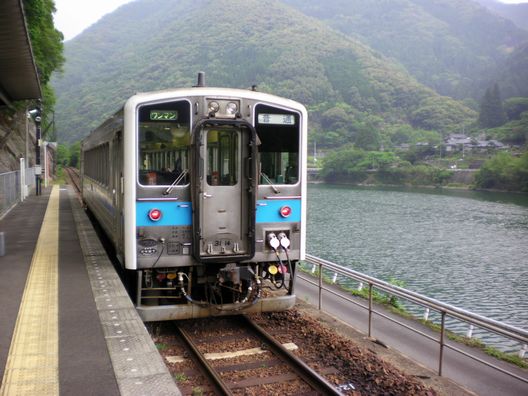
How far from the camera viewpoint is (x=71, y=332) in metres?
6.01

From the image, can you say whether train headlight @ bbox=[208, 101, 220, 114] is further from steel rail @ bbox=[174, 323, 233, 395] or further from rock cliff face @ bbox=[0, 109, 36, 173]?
rock cliff face @ bbox=[0, 109, 36, 173]

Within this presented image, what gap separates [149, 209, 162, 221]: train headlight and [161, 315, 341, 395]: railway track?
1691mm

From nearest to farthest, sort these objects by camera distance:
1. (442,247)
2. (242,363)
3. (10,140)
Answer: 1. (242,363)
2. (442,247)
3. (10,140)

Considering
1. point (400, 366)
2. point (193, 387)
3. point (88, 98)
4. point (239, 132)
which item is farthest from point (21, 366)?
point (88, 98)

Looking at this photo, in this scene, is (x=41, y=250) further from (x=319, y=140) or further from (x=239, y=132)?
(x=319, y=140)

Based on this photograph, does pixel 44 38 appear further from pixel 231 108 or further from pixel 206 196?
pixel 206 196

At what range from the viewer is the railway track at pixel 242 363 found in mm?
6309

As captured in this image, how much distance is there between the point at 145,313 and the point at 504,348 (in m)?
8.50

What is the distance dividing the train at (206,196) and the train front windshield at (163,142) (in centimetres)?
1

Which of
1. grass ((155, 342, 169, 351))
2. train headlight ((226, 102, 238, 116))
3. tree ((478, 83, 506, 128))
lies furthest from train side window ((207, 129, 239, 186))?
tree ((478, 83, 506, 128))

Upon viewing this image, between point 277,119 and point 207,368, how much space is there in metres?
3.43

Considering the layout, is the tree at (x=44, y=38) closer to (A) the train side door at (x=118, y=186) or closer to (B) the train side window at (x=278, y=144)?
(A) the train side door at (x=118, y=186)

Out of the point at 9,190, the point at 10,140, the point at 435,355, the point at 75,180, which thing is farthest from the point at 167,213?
the point at 75,180

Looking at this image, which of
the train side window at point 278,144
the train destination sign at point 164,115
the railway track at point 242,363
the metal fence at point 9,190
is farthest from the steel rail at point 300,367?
the metal fence at point 9,190
